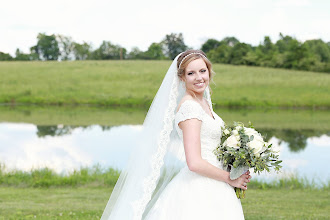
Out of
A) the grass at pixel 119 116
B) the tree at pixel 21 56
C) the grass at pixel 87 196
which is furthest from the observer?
the tree at pixel 21 56

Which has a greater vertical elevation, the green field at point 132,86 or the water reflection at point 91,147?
the green field at point 132,86

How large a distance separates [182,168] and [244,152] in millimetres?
744

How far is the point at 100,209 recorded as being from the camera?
762cm

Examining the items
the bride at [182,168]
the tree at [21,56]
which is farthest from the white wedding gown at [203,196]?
the tree at [21,56]

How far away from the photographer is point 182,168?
152 inches

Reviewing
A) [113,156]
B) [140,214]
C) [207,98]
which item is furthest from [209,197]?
[113,156]

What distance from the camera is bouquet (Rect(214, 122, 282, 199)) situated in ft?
10.9

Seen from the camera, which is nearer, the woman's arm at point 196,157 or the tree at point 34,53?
the woman's arm at point 196,157

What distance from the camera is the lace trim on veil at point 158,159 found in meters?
3.65

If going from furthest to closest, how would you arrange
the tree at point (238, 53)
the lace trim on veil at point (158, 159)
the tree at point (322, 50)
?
the tree at point (322, 50)
the tree at point (238, 53)
the lace trim on veil at point (158, 159)

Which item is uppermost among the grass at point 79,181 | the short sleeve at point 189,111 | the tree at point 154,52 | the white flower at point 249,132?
the tree at point 154,52

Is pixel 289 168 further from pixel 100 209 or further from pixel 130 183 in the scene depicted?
pixel 130 183

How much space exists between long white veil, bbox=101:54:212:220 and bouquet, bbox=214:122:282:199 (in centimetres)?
53

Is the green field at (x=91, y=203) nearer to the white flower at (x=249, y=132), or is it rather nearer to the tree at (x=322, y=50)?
the white flower at (x=249, y=132)
